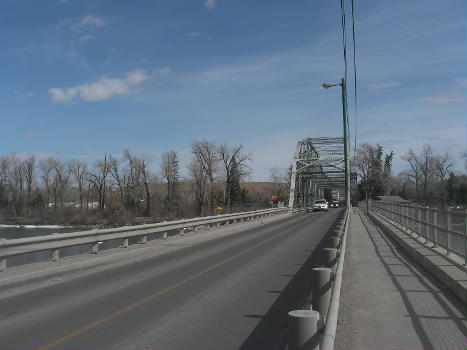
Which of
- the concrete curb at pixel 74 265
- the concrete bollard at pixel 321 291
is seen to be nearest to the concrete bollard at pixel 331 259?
the concrete bollard at pixel 321 291

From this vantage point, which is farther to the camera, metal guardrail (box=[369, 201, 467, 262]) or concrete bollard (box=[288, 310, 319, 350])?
metal guardrail (box=[369, 201, 467, 262])

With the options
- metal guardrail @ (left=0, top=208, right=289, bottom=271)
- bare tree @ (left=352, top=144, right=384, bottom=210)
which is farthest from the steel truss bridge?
metal guardrail @ (left=0, top=208, right=289, bottom=271)

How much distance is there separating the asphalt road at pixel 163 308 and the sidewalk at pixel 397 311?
0.88m

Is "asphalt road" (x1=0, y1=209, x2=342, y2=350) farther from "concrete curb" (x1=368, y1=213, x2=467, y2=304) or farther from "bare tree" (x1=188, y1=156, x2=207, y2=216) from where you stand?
"bare tree" (x1=188, y1=156, x2=207, y2=216)

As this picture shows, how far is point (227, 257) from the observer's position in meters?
13.5

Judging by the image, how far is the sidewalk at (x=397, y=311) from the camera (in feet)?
16.9

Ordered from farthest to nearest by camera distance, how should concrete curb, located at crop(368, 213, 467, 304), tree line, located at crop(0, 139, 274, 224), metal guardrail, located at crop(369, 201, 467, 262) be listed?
tree line, located at crop(0, 139, 274, 224)
metal guardrail, located at crop(369, 201, 467, 262)
concrete curb, located at crop(368, 213, 467, 304)

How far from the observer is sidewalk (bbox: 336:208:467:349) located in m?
5.14

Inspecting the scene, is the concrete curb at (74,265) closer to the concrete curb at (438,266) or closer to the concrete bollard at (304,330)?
the concrete bollard at (304,330)

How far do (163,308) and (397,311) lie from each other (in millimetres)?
3675

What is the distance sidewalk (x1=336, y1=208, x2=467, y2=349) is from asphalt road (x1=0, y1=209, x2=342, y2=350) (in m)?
0.88

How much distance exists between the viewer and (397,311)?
651 centimetres

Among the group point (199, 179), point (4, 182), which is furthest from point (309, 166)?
point (4, 182)

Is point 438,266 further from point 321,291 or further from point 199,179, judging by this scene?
point 199,179
